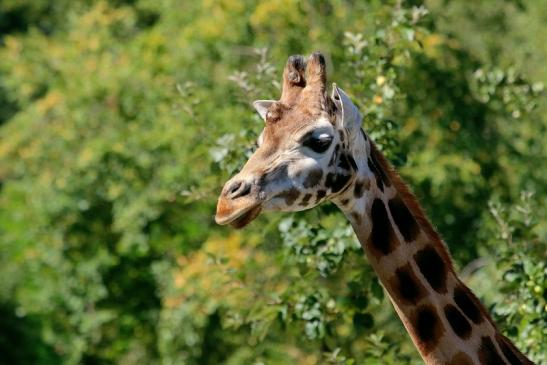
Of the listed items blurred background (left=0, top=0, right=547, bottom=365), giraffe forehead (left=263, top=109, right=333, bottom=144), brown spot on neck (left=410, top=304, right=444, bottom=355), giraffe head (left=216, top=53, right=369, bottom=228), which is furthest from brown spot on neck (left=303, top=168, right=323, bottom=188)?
blurred background (left=0, top=0, right=547, bottom=365)

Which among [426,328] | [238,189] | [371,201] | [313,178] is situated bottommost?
[426,328]

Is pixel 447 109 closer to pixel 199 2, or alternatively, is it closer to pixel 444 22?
pixel 444 22

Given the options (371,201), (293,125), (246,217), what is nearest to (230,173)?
(371,201)

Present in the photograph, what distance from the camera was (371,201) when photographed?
236 inches

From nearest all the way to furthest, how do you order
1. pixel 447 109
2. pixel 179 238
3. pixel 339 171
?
pixel 339 171
pixel 447 109
pixel 179 238

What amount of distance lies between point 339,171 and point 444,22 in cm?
994

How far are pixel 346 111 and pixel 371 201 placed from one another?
433mm

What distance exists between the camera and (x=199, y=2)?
17.6m

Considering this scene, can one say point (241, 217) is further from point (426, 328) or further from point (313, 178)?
point (426, 328)

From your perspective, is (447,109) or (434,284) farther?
(447,109)

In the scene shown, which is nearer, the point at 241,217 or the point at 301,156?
the point at 241,217

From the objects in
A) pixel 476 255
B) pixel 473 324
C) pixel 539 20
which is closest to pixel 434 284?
pixel 473 324

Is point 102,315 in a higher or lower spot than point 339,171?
lower

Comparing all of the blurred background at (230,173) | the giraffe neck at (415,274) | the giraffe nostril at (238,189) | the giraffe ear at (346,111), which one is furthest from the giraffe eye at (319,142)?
the blurred background at (230,173)
